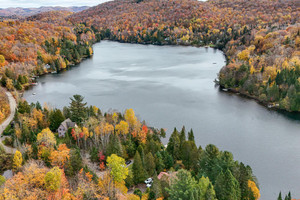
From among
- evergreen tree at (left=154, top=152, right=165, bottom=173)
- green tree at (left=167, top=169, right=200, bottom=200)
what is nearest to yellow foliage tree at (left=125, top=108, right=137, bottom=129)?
evergreen tree at (left=154, top=152, right=165, bottom=173)

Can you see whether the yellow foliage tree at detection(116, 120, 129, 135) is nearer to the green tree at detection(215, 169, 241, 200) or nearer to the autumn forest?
the autumn forest

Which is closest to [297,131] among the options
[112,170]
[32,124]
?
[112,170]

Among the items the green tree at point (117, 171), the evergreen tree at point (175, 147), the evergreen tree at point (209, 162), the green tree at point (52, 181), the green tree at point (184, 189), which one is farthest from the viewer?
the evergreen tree at point (175, 147)

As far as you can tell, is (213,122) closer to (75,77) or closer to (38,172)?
(38,172)

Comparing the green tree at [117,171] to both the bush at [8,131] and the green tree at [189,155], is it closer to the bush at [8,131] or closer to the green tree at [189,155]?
the green tree at [189,155]

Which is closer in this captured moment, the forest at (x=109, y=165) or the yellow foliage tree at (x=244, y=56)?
the forest at (x=109, y=165)

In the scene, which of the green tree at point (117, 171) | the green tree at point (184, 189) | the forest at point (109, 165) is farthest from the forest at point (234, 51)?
the green tree at point (117, 171)
